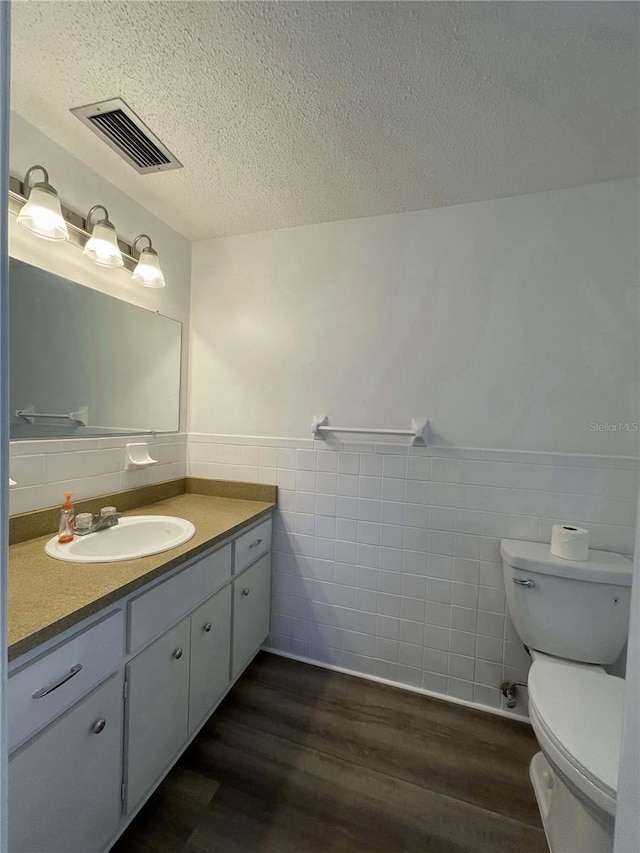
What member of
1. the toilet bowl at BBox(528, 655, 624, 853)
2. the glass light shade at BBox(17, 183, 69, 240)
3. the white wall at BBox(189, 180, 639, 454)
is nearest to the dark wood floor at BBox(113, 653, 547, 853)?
the toilet bowl at BBox(528, 655, 624, 853)

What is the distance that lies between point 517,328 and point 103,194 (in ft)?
6.17

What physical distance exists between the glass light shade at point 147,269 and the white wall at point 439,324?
0.40m

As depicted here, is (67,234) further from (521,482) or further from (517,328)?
(521,482)

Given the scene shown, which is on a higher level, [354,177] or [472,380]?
[354,177]

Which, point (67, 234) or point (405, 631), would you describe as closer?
point (67, 234)

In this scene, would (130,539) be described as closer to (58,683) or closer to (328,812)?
(58,683)

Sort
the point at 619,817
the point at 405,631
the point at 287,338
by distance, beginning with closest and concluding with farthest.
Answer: the point at 619,817, the point at 405,631, the point at 287,338

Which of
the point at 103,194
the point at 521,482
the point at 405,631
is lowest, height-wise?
the point at 405,631

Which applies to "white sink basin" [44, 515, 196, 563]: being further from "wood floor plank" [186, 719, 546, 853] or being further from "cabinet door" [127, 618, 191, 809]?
"wood floor plank" [186, 719, 546, 853]

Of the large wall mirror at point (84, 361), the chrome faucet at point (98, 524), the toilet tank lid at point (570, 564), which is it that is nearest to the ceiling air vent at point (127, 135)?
the large wall mirror at point (84, 361)

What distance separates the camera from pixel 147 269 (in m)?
1.62

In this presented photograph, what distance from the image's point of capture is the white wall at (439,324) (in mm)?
1460

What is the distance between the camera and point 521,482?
1.55 m

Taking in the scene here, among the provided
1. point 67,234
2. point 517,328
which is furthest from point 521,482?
point 67,234
